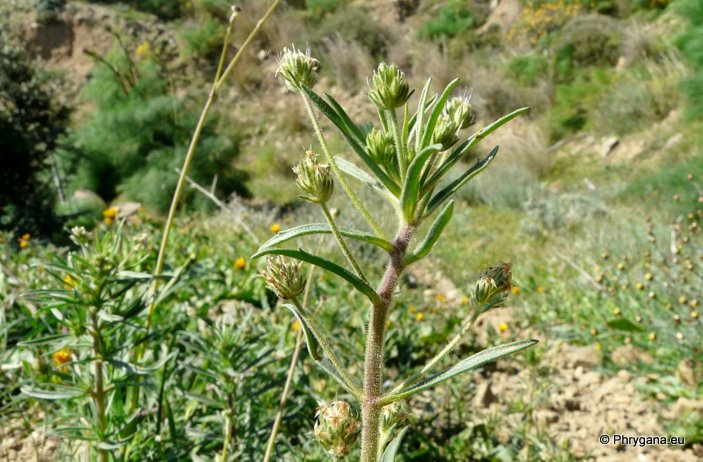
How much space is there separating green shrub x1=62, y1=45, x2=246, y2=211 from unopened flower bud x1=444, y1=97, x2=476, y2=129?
24.4 ft

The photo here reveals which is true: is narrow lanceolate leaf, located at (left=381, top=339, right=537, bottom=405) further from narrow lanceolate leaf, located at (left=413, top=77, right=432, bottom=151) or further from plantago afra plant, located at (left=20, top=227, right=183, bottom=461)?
plantago afra plant, located at (left=20, top=227, right=183, bottom=461)

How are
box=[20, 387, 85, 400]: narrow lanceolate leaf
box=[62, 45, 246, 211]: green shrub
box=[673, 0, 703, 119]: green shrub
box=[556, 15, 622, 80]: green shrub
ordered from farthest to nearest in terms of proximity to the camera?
box=[556, 15, 622, 80]: green shrub
box=[62, 45, 246, 211]: green shrub
box=[673, 0, 703, 119]: green shrub
box=[20, 387, 85, 400]: narrow lanceolate leaf

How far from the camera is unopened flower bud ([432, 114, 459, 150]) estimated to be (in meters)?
0.74

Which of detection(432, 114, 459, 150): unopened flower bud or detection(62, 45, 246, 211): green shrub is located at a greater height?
detection(62, 45, 246, 211): green shrub

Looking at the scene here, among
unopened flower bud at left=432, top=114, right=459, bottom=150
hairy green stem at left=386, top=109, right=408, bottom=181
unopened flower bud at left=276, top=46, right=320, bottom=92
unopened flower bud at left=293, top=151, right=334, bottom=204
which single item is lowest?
unopened flower bud at left=293, top=151, right=334, bottom=204

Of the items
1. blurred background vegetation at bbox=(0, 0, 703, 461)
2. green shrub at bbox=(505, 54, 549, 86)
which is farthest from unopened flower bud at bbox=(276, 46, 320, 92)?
green shrub at bbox=(505, 54, 549, 86)

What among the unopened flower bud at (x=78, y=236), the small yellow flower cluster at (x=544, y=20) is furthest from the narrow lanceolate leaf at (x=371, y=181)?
the small yellow flower cluster at (x=544, y=20)

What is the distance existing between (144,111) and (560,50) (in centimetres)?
770

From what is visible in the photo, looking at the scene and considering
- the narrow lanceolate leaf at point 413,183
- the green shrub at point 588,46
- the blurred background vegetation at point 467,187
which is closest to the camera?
A: the narrow lanceolate leaf at point 413,183

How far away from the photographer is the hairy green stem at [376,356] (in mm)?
700

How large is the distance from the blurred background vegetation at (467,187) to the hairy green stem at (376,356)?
0.75 m

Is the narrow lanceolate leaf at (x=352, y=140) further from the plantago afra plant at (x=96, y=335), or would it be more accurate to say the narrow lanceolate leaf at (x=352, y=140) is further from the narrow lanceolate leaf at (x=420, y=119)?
the plantago afra plant at (x=96, y=335)

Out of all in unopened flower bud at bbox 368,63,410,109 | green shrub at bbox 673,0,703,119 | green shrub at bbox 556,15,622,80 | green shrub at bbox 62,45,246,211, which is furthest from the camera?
green shrub at bbox 556,15,622,80

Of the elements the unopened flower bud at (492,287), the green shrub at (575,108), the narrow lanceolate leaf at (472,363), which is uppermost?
the green shrub at (575,108)
